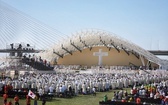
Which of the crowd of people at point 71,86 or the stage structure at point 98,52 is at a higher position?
the stage structure at point 98,52

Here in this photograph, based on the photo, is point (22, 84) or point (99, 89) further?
point (99, 89)

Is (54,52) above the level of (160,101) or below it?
above

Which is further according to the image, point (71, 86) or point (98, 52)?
point (98, 52)

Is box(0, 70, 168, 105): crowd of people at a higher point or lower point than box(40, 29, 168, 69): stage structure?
lower

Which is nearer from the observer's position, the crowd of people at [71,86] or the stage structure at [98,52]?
the crowd of people at [71,86]

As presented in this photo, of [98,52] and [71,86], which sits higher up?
[98,52]

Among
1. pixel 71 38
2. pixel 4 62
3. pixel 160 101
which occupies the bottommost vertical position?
pixel 160 101

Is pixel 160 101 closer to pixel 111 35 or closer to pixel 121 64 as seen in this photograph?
pixel 111 35

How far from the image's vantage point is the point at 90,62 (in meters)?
71.1

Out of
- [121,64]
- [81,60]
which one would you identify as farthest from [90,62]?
[121,64]

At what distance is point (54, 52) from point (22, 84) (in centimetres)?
3852

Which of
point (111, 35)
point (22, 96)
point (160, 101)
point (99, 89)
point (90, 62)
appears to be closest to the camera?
point (160, 101)

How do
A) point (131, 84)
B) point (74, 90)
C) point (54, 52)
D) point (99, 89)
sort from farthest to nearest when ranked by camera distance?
1. point (54, 52)
2. point (131, 84)
3. point (99, 89)
4. point (74, 90)

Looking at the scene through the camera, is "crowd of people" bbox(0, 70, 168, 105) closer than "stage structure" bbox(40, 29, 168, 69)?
Yes
